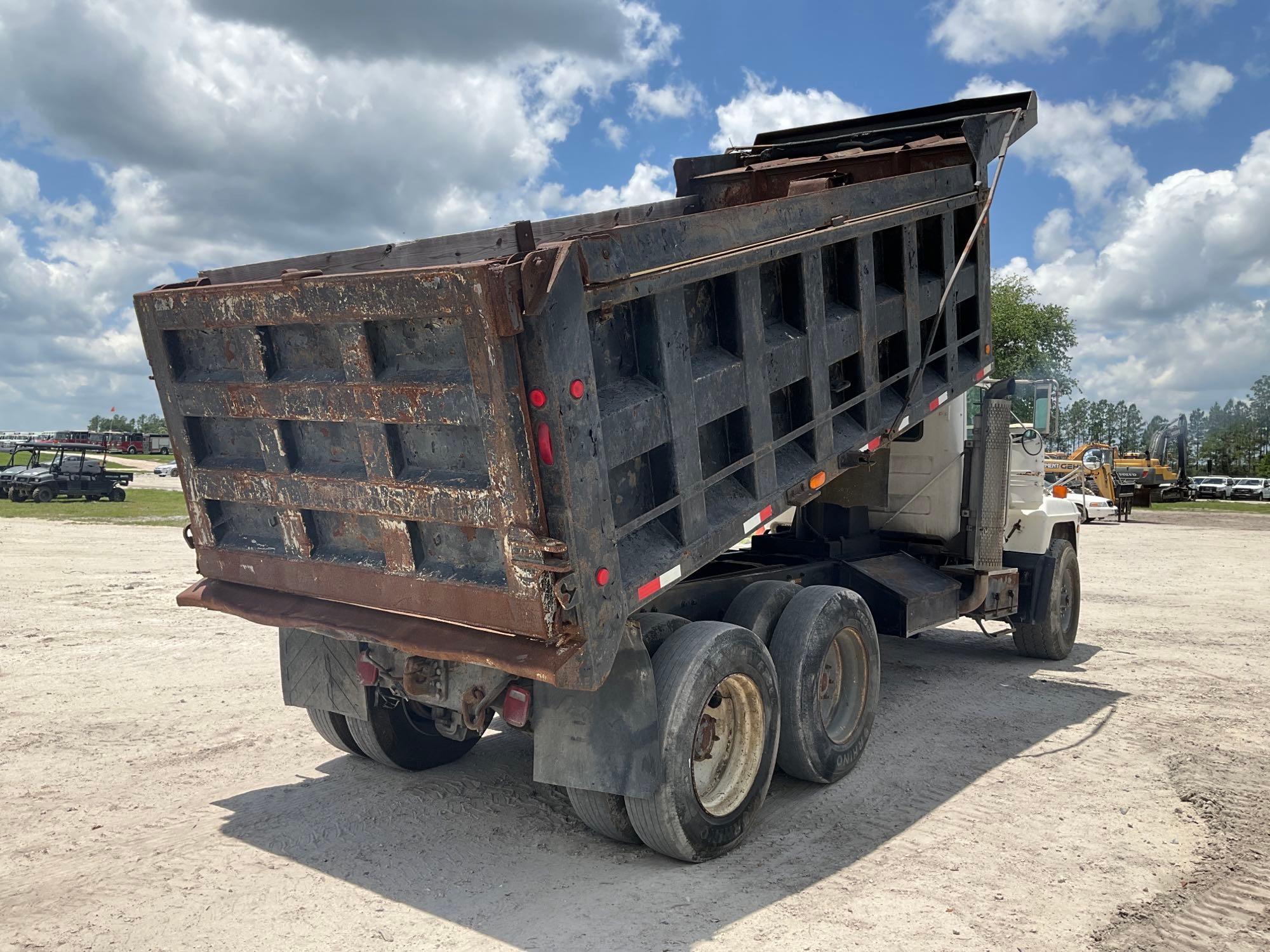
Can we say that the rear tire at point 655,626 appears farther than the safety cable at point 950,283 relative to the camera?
No

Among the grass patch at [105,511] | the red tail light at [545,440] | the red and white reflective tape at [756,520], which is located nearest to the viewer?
the red tail light at [545,440]

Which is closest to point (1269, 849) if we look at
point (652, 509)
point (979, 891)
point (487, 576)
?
point (979, 891)

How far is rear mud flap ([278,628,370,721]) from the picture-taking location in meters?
5.43

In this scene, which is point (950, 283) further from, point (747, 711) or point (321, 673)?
point (321, 673)

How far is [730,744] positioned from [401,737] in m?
2.03

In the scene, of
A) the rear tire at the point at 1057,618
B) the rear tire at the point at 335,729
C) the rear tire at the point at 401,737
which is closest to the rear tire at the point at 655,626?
the rear tire at the point at 401,737

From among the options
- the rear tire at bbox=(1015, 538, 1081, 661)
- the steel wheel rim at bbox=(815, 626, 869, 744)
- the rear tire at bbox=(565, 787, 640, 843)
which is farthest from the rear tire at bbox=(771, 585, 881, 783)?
the rear tire at bbox=(1015, 538, 1081, 661)

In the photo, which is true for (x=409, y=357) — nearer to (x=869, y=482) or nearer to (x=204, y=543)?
(x=204, y=543)

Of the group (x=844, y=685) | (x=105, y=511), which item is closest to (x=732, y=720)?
(x=844, y=685)

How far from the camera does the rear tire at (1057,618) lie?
9078mm

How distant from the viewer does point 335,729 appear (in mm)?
6078

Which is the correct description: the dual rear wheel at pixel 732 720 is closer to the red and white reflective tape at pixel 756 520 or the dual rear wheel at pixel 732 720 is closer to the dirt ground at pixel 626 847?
the dirt ground at pixel 626 847

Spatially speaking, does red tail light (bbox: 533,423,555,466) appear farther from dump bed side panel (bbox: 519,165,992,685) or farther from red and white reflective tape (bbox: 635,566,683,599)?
red and white reflective tape (bbox: 635,566,683,599)

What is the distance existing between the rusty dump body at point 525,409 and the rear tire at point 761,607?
1.68 ft
